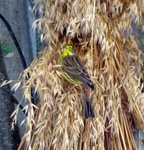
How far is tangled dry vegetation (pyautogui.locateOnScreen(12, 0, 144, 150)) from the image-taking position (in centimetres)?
149

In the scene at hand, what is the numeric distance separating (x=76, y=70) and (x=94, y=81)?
9 centimetres

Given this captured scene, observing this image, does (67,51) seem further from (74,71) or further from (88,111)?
(88,111)

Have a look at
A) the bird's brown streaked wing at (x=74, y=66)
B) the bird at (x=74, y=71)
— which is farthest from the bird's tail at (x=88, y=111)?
the bird's brown streaked wing at (x=74, y=66)

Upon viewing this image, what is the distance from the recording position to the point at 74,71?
1550mm

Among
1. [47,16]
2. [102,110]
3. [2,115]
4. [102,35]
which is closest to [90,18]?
[102,35]

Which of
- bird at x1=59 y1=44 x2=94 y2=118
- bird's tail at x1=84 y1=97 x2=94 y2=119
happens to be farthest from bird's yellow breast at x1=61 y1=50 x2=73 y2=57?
bird's tail at x1=84 y1=97 x2=94 y2=119

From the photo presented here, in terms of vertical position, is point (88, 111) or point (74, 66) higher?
point (74, 66)

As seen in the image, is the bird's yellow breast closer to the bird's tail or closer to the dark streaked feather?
the dark streaked feather

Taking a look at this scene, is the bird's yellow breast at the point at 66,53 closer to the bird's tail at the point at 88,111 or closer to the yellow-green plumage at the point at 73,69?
the yellow-green plumage at the point at 73,69

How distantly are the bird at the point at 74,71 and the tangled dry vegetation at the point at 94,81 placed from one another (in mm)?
22

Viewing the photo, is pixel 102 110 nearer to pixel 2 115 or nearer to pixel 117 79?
pixel 117 79

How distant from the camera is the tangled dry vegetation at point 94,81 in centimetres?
149

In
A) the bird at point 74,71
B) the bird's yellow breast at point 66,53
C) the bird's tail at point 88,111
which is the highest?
the bird's yellow breast at point 66,53

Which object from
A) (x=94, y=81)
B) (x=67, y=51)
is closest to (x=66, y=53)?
(x=67, y=51)
